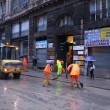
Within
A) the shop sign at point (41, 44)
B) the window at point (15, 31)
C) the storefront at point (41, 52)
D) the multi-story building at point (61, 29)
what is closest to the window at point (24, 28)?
the multi-story building at point (61, 29)

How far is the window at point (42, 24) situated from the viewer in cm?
3628

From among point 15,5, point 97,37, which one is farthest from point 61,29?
point 15,5

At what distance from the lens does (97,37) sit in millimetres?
27141

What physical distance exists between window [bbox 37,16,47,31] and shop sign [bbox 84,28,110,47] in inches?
350

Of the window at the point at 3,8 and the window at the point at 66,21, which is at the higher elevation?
the window at the point at 3,8

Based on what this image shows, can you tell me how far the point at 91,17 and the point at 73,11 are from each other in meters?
2.52

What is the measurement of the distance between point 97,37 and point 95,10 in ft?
8.06

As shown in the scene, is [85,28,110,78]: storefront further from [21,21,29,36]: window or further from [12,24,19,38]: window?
[12,24,19,38]: window

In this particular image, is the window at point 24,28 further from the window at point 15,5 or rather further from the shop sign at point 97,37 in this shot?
the shop sign at point 97,37

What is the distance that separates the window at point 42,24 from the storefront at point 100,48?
9.02m

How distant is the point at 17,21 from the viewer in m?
44.3

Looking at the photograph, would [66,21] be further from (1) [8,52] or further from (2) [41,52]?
(1) [8,52]

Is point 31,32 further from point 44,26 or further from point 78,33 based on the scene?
point 78,33

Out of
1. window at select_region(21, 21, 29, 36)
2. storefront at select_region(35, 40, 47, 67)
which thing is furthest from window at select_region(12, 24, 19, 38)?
storefront at select_region(35, 40, 47, 67)
